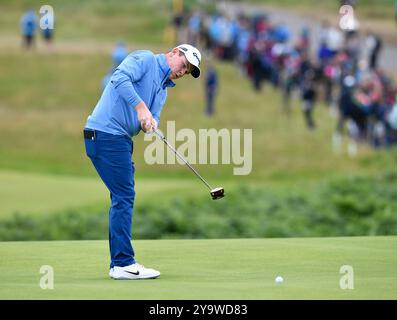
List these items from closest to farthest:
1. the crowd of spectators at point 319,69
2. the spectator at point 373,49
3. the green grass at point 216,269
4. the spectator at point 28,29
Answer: the green grass at point 216,269 → the crowd of spectators at point 319,69 → the spectator at point 373,49 → the spectator at point 28,29

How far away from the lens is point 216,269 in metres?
10.7

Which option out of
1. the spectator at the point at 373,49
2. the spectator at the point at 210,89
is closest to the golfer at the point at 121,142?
the spectator at the point at 210,89

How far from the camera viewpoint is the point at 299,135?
40.3 meters

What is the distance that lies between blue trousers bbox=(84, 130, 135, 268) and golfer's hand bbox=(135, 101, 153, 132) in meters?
0.39

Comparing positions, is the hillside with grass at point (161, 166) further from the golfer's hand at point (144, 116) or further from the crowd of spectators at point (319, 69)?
the golfer's hand at point (144, 116)

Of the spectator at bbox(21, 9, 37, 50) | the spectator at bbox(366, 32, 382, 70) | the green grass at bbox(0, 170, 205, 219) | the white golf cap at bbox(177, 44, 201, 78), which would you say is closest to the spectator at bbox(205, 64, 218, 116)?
the spectator at bbox(366, 32, 382, 70)

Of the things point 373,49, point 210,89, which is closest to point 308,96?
point 210,89

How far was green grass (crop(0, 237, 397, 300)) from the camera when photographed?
8875 millimetres

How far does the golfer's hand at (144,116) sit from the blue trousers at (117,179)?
1.28ft

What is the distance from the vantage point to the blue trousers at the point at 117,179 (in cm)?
1014

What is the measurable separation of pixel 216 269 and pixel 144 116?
1.62 meters

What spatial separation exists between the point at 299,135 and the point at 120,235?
30.4m

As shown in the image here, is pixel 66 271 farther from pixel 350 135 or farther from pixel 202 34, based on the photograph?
pixel 202 34
